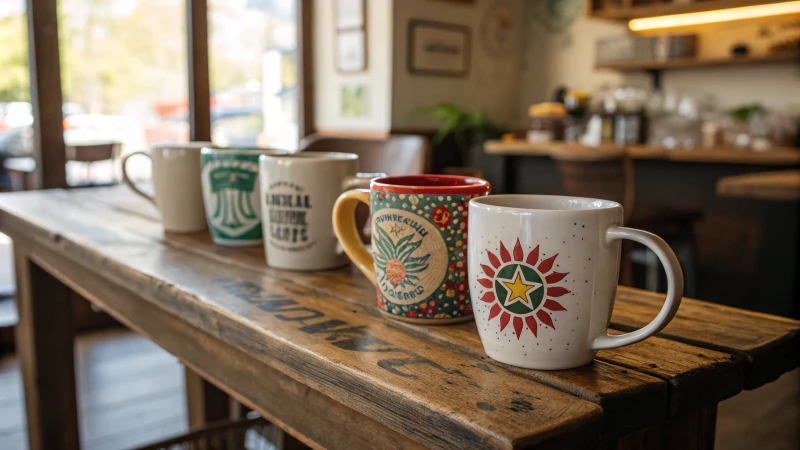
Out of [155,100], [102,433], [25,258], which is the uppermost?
[155,100]

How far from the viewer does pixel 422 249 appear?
0.59 metres

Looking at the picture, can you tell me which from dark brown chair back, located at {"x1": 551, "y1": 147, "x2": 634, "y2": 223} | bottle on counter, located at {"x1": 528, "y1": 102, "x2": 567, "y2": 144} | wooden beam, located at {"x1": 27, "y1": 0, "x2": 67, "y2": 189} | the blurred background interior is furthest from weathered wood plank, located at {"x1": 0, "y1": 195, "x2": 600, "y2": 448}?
bottle on counter, located at {"x1": 528, "y1": 102, "x2": 567, "y2": 144}

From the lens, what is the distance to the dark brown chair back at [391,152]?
5.36 ft

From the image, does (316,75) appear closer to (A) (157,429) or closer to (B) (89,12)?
(B) (89,12)

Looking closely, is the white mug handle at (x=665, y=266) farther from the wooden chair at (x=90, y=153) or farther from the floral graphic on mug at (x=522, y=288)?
the wooden chair at (x=90, y=153)

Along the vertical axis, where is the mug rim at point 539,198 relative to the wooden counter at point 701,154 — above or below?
above

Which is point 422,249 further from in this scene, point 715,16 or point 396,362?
point 715,16

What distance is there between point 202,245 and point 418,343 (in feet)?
1.70

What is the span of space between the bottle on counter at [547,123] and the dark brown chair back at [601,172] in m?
1.27

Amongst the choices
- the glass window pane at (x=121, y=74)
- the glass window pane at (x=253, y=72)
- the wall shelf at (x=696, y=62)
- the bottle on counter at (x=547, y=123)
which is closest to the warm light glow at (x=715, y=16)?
the wall shelf at (x=696, y=62)

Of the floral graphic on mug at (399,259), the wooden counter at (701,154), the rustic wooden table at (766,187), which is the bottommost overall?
the rustic wooden table at (766,187)

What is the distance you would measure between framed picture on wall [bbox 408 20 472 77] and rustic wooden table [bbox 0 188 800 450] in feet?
10.8

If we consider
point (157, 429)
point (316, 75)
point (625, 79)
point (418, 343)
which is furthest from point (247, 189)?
point (625, 79)

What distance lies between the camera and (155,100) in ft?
11.4
